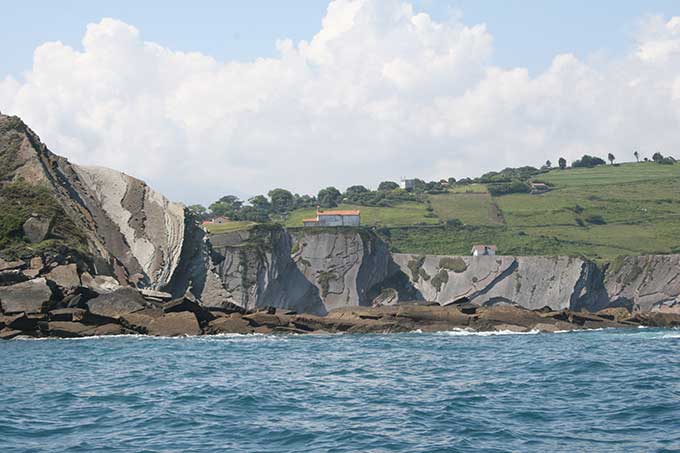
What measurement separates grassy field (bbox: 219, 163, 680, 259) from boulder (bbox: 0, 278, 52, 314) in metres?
98.6

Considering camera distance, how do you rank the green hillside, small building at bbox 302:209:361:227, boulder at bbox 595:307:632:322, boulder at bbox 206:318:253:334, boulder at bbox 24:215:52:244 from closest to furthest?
boulder at bbox 206:318:253:334
boulder at bbox 24:215:52:244
boulder at bbox 595:307:632:322
small building at bbox 302:209:361:227
the green hillside

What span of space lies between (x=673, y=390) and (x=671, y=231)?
12737cm

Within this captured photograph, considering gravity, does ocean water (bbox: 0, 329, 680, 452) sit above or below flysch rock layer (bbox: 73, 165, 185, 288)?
below

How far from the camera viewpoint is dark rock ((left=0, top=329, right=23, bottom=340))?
1966 inches

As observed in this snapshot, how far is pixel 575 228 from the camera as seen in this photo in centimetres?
15638

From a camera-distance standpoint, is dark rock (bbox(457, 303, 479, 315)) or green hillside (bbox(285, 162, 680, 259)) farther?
green hillside (bbox(285, 162, 680, 259))

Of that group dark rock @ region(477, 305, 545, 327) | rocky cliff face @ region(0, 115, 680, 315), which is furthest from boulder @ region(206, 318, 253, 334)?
dark rock @ region(477, 305, 545, 327)

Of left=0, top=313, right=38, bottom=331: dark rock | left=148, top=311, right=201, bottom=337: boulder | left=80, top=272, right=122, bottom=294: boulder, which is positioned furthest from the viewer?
left=80, top=272, right=122, bottom=294: boulder

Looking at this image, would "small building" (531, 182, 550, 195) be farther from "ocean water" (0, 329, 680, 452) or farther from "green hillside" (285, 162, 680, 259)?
"ocean water" (0, 329, 680, 452)

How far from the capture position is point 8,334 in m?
50.1

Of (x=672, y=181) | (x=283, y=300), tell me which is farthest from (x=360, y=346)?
(x=672, y=181)

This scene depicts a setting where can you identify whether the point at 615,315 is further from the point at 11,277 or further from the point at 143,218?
the point at 11,277

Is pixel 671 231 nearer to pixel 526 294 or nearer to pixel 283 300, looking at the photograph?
pixel 526 294

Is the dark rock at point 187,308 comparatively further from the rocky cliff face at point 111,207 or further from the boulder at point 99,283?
the rocky cliff face at point 111,207
